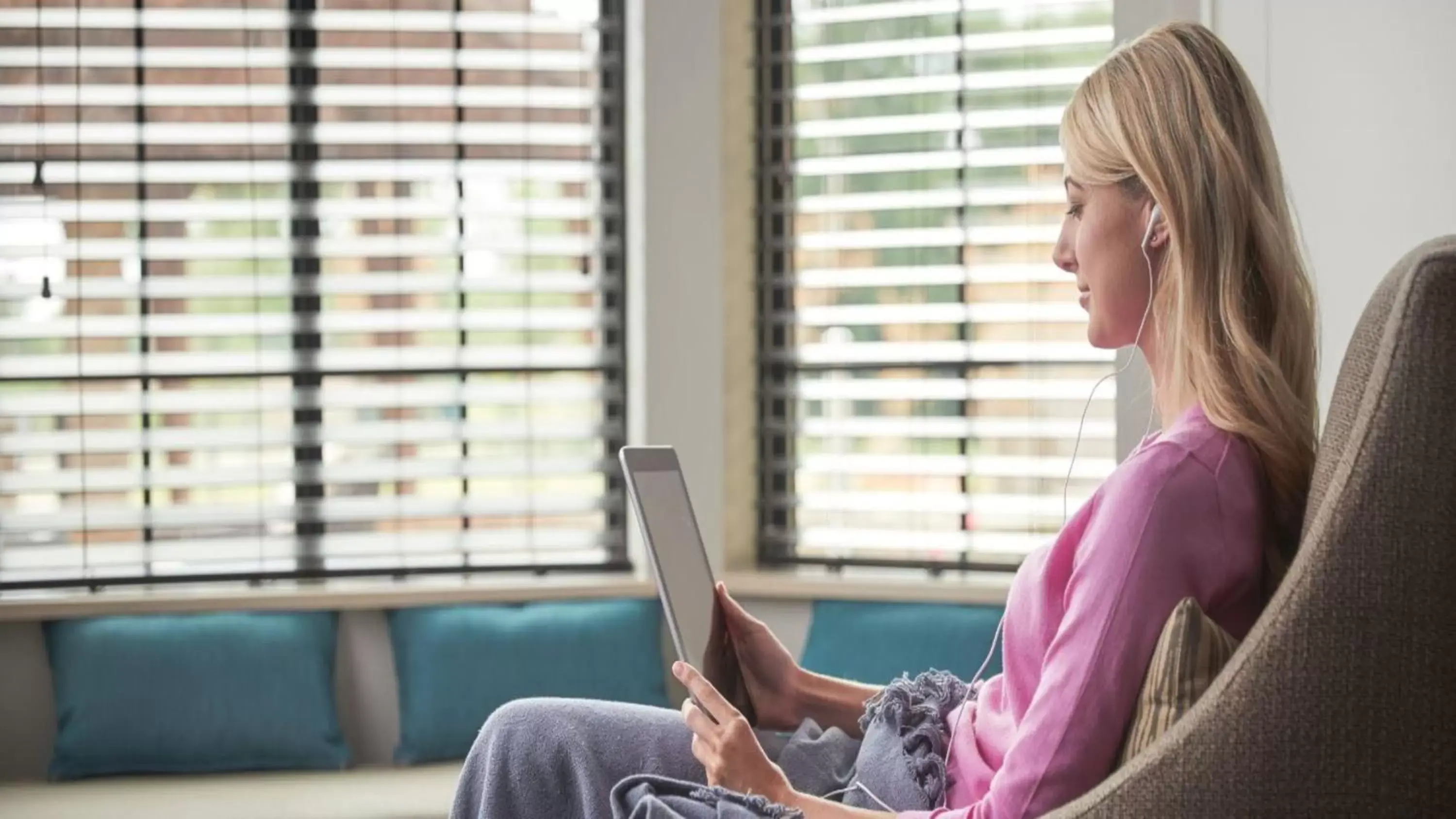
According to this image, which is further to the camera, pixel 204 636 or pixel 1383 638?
pixel 204 636

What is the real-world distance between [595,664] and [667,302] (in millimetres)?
967

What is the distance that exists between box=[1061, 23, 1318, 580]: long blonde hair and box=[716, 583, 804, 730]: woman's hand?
770mm

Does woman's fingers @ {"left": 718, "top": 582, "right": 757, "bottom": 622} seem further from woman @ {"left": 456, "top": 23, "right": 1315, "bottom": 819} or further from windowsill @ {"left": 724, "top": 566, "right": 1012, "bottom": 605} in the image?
windowsill @ {"left": 724, "top": 566, "right": 1012, "bottom": 605}

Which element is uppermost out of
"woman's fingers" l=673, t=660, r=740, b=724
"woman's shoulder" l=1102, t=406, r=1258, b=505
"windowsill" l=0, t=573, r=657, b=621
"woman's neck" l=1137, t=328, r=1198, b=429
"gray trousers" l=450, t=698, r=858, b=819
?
"woman's neck" l=1137, t=328, r=1198, b=429

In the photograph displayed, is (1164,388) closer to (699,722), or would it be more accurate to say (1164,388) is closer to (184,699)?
(699,722)

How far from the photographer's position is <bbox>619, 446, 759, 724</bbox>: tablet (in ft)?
6.34

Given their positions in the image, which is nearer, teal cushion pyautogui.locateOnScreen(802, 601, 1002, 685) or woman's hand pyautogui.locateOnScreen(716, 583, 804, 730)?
woman's hand pyautogui.locateOnScreen(716, 583, 804, 730)

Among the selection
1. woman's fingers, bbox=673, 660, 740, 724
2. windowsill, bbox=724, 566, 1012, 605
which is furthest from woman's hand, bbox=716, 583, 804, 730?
windowsill, bbox=724, 566, 1012, 605

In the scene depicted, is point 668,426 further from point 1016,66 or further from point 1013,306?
point 1016,66

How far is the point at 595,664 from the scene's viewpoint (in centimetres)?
375

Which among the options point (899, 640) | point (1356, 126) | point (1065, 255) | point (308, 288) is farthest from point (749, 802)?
point (308, 288)

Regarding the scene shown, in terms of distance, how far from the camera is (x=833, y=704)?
219 cm

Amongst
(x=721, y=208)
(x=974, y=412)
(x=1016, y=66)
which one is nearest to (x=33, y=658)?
(x=721, y=208)

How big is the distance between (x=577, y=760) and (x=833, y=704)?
1.45 feet
